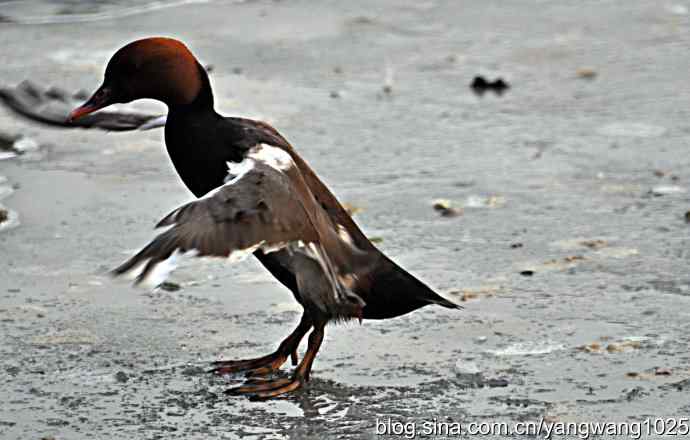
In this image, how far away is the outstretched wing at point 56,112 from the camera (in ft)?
16.5

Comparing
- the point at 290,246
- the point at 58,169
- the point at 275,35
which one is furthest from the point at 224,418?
the point at 275,35

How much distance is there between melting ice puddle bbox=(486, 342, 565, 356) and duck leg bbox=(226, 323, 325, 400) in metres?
0.55

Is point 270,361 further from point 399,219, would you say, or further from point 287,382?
point 399,219

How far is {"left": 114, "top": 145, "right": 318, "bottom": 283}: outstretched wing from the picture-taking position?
3.79 m

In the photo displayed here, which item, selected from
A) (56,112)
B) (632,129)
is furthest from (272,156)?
(632,129)

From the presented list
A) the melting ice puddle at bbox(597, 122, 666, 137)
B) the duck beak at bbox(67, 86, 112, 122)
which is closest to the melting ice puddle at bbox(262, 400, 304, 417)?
the duck beak at bbox(67, 86, 112, 122)

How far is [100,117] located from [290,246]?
1268mm

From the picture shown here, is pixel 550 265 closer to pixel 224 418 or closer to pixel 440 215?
pixel 440 215

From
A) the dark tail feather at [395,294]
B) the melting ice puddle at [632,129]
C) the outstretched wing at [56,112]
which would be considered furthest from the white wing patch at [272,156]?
the melting ice puddle at [632,129]

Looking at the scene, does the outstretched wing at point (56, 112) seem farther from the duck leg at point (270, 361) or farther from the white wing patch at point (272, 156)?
the duck leg at point (270, 361)

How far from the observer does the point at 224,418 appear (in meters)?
4.05

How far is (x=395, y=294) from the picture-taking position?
4387 millimetres

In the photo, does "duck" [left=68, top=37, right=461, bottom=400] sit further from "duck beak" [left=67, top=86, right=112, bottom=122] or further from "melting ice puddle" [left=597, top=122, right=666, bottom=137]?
"melting ice puddle" [left=597, top=122, right=666, bottom=137]

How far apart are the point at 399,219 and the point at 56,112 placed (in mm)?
1412
